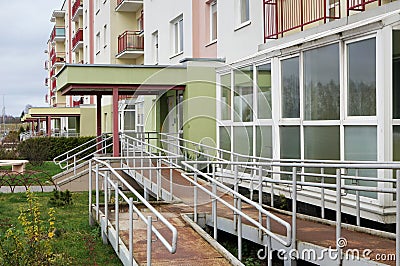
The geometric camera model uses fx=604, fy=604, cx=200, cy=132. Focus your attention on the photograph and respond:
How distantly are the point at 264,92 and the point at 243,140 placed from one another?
1.65m

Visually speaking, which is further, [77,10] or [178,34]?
[77,10]

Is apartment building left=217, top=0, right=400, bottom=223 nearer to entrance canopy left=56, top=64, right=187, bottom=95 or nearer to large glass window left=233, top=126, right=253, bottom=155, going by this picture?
large glass window left=233, top=126, right=253, bottom=155

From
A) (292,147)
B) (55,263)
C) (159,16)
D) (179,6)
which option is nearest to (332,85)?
(292,147)

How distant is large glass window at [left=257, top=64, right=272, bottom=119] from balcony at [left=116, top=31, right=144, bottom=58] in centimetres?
2068

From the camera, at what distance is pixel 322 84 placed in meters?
10.4

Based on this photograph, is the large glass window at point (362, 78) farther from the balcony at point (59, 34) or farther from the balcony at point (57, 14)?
the balcony at point (57, 14)

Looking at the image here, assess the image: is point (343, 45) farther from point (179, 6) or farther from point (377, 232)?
point (179, 6)

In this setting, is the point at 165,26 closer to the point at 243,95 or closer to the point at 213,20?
the point at 213,20

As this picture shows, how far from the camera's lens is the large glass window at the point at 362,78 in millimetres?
8861

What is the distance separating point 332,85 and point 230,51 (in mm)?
7486

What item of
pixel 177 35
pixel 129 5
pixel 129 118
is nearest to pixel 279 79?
pixel 177 35

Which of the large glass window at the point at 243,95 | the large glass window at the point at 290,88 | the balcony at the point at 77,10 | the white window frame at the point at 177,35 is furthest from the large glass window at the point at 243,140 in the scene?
the balcony at the point at 77,10

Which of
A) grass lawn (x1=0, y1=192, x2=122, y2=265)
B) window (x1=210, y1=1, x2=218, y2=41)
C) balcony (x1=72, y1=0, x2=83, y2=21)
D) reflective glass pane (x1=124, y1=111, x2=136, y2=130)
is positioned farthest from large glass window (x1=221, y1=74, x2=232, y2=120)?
balcony (x1=72, y1=0, x2=83, y2=21)

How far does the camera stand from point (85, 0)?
160ft
